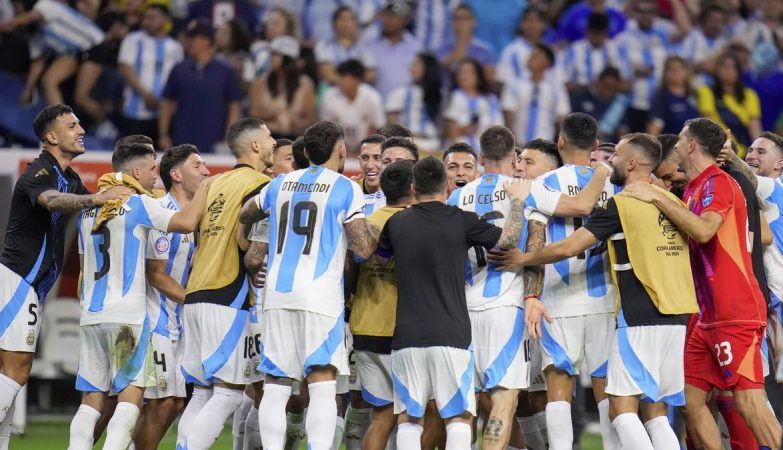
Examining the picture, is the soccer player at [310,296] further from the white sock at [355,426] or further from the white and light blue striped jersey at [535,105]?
the white and light blue striped jersey at [535,105]

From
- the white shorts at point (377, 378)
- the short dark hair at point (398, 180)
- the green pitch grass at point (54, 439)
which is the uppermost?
the short dark hair at point (398, 180)

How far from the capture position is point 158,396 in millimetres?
9742

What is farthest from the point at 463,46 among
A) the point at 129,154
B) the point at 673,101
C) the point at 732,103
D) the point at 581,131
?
the point at 129,154

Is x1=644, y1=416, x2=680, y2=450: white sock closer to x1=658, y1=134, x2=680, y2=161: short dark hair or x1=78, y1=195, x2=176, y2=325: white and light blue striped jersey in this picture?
x1=658, y1=134, x2=680, y2=161: short dark hair

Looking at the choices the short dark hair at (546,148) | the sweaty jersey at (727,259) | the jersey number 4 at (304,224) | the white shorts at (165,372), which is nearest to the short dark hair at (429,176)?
the jersey number 4 at (304,224)

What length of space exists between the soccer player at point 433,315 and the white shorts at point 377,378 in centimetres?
48

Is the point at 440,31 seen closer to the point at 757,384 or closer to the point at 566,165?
the point at 566,165

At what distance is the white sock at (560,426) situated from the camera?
8.98 metres

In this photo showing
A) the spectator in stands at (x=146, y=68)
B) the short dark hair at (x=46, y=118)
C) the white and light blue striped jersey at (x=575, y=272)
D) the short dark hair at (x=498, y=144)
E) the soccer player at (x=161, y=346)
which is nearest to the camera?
the white and light blue striped jersey at (x=575, y=272)

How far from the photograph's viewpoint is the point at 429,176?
866 centimetres

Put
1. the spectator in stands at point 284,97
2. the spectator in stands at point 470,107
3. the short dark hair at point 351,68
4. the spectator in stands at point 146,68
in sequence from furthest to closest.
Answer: the spectator in stands at point 470,107 → the short dark hair at point 351,68 → the spectator in stands at point 284,97 → the spectator in stands at point 146,68

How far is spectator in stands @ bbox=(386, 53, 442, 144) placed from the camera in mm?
17172

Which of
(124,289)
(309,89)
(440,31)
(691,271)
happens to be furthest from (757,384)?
(440,31)

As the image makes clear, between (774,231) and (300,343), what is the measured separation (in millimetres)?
4573
